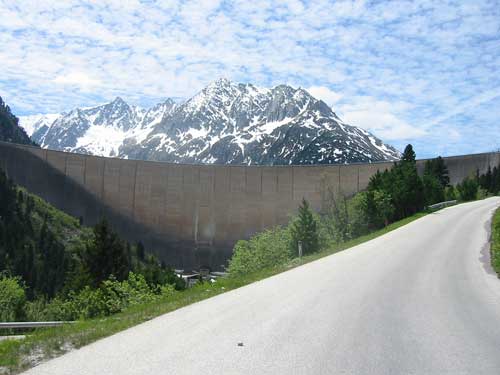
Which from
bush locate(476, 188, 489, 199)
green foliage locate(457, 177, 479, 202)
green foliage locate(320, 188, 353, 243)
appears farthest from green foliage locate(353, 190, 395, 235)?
bush locate(476, 188, 489, 199)

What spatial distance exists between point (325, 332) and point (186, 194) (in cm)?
7133

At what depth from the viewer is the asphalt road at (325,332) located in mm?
6527

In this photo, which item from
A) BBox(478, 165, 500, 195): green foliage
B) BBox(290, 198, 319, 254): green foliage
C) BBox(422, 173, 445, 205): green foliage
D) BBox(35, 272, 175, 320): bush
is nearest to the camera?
BBox(35, 272, 175, 320): bush

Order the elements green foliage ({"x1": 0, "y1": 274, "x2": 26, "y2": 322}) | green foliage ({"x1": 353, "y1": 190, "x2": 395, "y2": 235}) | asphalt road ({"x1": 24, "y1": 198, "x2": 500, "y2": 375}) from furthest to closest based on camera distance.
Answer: green foliage ({"x1": 353, "y1": 190, "x2": 395, "y2": 235}) → green foliage ({"x1": 0, "y1": 274, "x2": 26, "y2": 322}) → asphalt road ({"x1": 24, "y1": 198, "x2": 500, "y2": 375})

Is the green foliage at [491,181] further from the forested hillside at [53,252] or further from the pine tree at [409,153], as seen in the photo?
the forested hillside at [53,252]

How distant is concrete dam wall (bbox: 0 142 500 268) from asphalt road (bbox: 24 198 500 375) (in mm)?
61426

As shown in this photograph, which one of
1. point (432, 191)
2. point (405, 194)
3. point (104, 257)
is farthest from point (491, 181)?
point (104, 257)

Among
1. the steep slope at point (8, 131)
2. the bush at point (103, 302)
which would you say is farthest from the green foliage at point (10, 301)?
the steep slope at point (8, 131)

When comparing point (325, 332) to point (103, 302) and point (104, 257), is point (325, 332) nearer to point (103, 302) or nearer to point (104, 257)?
point (103, 302)

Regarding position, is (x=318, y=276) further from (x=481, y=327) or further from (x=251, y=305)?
(x=481, y=327)

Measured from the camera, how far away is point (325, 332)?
8.22 meters

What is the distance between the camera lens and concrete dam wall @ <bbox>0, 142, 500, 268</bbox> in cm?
7562

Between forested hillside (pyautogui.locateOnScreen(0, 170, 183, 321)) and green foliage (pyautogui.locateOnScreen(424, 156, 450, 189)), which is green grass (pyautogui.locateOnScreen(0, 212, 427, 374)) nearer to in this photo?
forested hillside (pyautogui.locateOnScreen(0, 170, 183, 321))

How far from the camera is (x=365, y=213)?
48375 mm
